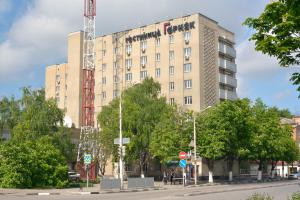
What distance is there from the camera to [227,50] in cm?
8694

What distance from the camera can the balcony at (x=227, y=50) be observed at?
281ft

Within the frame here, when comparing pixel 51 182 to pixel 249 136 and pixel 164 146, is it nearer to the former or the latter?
pixel 164 146

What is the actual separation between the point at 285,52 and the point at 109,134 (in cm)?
5206

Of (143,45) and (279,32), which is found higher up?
(143,45)

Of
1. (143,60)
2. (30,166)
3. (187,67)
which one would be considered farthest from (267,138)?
(30,166)

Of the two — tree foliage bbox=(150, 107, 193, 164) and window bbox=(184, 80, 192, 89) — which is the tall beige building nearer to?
window bbox=(184, 80, 192, 89)

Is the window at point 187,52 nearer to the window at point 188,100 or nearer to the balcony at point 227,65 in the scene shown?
the balcony at point 227,65

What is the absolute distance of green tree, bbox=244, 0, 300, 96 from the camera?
9457 millimetres

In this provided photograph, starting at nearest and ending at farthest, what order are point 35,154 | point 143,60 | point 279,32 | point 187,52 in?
point 279,32
point 35,154
point 187,52
point 143,60

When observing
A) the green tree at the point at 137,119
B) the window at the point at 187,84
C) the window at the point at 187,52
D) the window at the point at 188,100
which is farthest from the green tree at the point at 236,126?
the window at the point at 187,52

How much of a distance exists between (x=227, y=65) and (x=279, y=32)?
254 feet

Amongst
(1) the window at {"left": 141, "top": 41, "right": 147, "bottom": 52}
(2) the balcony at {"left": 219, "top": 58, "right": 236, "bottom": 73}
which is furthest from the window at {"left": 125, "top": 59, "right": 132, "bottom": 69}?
(2) the balcony at {"left": 219, "top": 58, "right": 236, "bottom": 73}

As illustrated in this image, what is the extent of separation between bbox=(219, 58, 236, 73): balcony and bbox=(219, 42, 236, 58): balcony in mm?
A: 1447

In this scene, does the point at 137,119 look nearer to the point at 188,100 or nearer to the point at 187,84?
the point at 188,100
